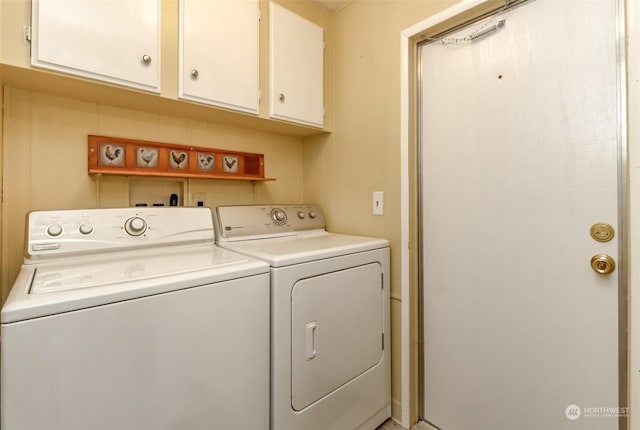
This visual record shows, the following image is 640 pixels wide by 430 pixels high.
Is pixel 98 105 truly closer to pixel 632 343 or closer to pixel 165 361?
pixel 165 361

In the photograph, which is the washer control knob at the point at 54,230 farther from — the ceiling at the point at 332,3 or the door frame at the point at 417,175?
the ceiling at the point at 332,3

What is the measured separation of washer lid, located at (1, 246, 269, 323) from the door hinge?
2.66 feet

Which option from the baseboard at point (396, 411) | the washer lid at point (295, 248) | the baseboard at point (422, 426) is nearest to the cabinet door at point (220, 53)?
the washer lid at point (295, 248)

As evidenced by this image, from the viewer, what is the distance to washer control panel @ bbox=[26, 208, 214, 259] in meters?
1.18

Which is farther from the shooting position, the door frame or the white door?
the white door

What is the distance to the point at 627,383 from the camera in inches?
41.8

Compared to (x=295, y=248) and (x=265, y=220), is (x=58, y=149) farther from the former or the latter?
(x=295, y=248)

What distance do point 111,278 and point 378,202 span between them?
1332mm

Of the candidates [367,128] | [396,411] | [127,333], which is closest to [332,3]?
[367,128]

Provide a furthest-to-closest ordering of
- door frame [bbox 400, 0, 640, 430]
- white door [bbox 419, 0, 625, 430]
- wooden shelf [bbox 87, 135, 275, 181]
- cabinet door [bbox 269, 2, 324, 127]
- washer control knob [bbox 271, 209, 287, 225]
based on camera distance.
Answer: washer control knob [bbox 271, 209, 287, 225] → cabinet door [bbox 269, 2, 324, 127] → wooden shelf [bbox 87, 135, 275, 181] → white door [bbox 419, 0, 625, 430] → door frame [bbox 400, 0, 640, 430]

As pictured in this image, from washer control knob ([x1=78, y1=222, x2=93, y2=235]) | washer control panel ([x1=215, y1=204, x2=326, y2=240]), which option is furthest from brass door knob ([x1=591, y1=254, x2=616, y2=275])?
washer control knob ([x1=78, y1=222, x2=93, y2=235])

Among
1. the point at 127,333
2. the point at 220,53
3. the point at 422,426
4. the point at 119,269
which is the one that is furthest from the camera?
the point at 422,426

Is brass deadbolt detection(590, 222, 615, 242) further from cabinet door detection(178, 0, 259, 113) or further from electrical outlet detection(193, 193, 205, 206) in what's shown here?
electrical outlet detection(193, 193, 205, 206)

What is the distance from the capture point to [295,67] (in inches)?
71.9
